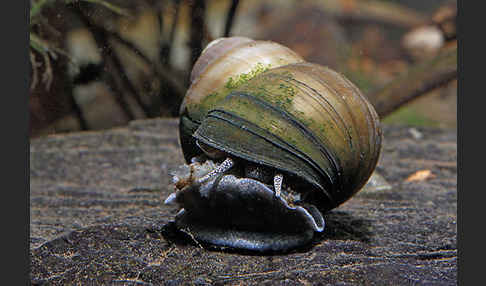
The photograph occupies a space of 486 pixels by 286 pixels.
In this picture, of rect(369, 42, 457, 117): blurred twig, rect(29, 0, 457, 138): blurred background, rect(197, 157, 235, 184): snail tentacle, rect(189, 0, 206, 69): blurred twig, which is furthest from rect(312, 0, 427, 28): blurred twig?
rect(197, 157, 235, 184): snail tentacle

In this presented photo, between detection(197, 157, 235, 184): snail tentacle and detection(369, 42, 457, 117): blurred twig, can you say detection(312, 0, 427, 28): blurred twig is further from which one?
Answer: detection(197, 157, 235, 184): snail tentacle

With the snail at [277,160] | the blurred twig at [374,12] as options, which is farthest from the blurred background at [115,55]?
the blurred twig at [374,12]

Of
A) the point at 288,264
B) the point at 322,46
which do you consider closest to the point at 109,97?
the point at 288,264

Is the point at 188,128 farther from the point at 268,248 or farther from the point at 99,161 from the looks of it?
the point at 99,161

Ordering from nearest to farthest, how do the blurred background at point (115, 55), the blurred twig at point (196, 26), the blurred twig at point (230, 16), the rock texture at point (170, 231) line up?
the rock texture at point (170, 231)
the blurred background at point (115, 55)
the blurred twig at point (196, 26)
the blurred twig at point (230, 16)

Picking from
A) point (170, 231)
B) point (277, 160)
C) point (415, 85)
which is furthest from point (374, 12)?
point (170, 231)

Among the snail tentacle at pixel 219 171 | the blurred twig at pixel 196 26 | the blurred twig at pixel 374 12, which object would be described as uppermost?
the blurred twig at pixel 196 26

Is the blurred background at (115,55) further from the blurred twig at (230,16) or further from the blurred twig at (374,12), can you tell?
the blurred twig at (374,12)
